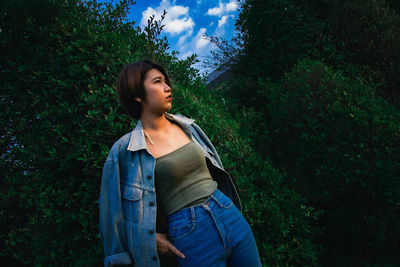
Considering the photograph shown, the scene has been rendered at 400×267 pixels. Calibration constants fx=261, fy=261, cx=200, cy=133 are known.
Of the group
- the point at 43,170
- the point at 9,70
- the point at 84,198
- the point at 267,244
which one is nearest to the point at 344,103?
the point at 267,244

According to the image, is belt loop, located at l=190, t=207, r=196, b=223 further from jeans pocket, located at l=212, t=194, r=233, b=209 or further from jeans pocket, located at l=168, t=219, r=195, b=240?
jeans pocket, located at l=212, t=194, r=233, b=209

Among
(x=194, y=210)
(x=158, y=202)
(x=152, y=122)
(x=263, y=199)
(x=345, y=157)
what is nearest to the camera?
(x=194, y=210)

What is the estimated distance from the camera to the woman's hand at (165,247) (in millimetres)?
1880

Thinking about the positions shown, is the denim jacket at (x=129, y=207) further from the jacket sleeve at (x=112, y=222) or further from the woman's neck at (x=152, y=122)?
the woman's neck at (x=152, y=122)

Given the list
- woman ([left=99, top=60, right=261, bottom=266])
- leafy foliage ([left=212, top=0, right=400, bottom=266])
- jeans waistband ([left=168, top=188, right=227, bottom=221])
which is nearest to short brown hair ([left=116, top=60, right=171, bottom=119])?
woman ([left=99, top=60, right=261, bottom=266])

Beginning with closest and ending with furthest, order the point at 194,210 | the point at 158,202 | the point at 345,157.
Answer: the point at 194,210 < the point at 158,202 < the point at 345,157

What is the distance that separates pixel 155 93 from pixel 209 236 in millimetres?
1183

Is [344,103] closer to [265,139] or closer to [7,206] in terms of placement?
[265,139]

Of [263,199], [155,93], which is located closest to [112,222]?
[155,93]

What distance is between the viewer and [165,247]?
1908 millimetres

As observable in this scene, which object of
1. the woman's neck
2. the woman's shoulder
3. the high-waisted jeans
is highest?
the woman's neck

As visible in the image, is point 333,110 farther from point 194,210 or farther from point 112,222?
point 112,222

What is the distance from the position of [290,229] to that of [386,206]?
4.89ft

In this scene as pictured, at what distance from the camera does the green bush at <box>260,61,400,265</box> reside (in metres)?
3.54
